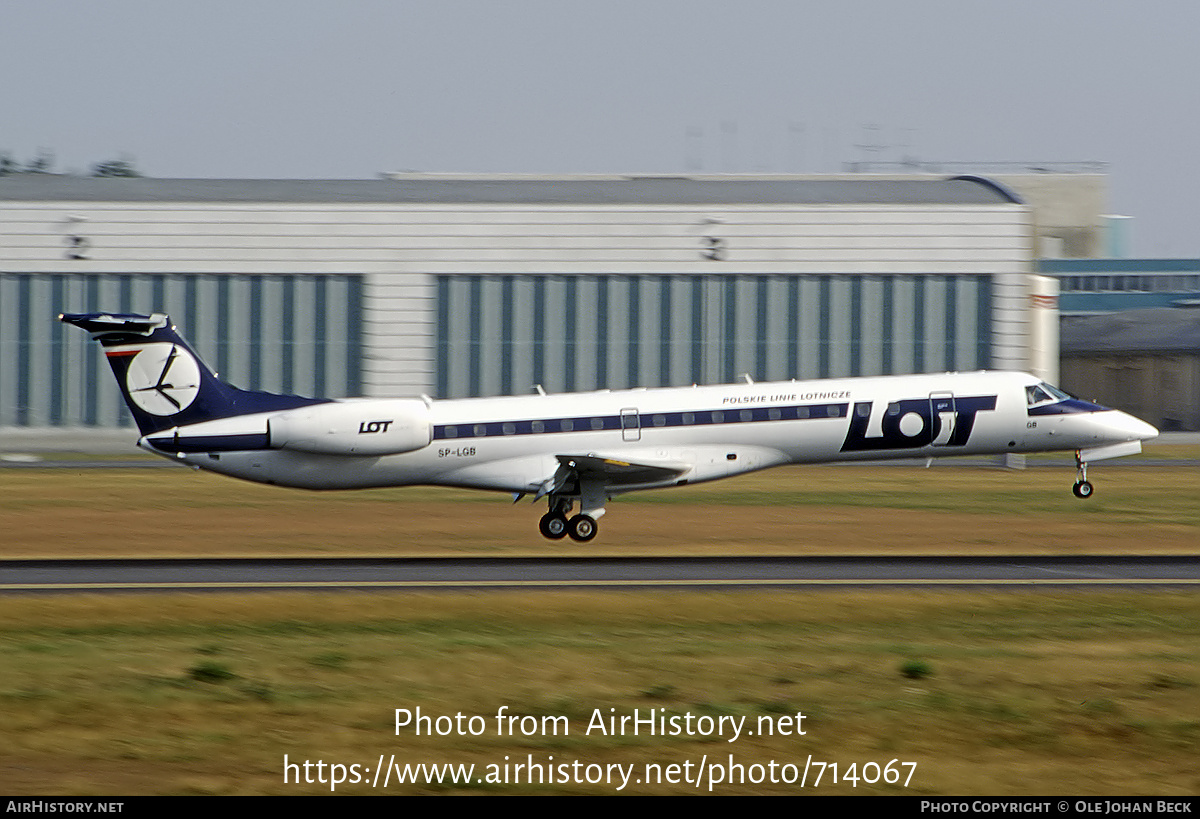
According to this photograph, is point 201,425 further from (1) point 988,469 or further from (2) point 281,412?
(1) point 988,469

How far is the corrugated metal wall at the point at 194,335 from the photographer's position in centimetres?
4838

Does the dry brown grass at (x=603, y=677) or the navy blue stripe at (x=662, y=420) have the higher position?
the navy blue stripe at (x=662, y=420)

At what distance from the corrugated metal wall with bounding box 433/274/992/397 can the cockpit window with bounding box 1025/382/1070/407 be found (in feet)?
67.9

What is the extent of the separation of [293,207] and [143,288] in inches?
235

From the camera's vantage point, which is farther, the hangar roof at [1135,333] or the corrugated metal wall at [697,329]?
the hangar roof at [1135,333]

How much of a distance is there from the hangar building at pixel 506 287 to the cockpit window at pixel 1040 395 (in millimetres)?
20850

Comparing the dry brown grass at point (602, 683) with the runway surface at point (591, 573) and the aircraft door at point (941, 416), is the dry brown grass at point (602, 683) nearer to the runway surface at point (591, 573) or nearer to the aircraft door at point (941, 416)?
the runway surface at point (591, 573)

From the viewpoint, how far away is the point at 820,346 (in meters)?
49.3

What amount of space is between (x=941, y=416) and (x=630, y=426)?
612cm

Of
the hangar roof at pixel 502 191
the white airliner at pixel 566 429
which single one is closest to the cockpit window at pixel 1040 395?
the white airliner at pixel 566 429

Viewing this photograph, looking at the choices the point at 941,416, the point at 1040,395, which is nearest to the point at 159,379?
the point at 941,416

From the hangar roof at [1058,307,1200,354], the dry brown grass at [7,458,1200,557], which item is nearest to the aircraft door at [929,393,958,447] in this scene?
the dry brown grass at [7,458,1200,557]

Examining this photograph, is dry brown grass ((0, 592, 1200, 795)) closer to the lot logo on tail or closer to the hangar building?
the lot logo on tail

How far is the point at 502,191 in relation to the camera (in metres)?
49.9
